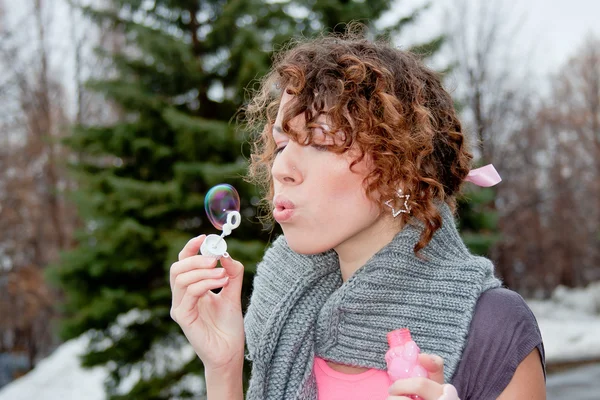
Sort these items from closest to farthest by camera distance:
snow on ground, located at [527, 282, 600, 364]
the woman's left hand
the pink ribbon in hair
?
the woman's left hand
the pink ribbon in hair
snow on ground, located at [527, 282, 600, 364]

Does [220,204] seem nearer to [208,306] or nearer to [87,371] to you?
[208,306]

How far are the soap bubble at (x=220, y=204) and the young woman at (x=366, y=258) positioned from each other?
0.34m

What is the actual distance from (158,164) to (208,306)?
470 cm

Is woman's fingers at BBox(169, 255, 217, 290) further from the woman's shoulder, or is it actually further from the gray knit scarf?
the woman's shoulder

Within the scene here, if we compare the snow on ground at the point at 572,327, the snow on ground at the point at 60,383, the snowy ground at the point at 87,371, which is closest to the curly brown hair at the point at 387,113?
the snowy ground at the point at 87,371

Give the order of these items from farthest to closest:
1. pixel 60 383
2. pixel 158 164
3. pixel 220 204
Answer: pixel 60 383, pixel 158 164, pixel 220 204

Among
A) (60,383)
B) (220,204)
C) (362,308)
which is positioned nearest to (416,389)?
(362,308)

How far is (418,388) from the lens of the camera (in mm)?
976

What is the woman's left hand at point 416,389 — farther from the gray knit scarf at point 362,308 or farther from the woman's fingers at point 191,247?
the woman's fingers at point 191,247

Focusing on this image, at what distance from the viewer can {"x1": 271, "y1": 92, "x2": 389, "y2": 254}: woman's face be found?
1411mm

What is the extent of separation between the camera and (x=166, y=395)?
6223 mm

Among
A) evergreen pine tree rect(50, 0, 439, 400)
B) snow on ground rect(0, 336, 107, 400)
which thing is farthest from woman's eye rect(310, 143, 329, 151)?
snow on ground rect(0, 336, 107, 400)

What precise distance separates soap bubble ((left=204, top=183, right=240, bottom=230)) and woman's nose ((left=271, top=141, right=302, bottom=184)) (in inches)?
19.8

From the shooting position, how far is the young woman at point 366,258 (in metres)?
1.36
